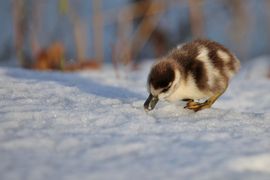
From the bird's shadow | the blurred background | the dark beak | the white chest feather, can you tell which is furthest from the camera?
the blurred background

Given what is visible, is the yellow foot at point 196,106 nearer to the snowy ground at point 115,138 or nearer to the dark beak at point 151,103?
the snowy ground at point 115,138

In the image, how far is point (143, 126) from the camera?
11.0 ft

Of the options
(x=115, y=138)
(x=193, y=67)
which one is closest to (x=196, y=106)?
(x=193, y=67)

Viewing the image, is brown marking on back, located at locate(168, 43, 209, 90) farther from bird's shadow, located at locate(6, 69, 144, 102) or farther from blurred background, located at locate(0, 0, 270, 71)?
blurred background, located at locate(0, 0, 270, 71)

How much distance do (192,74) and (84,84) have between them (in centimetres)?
128

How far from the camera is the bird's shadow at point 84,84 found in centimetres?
448

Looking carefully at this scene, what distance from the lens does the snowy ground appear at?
8.64 feet

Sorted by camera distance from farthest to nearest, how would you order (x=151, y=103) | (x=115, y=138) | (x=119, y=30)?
(x=119, y=30) → (x=151, y=103) → (x=115, y=138)

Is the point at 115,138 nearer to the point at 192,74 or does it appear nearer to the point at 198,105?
the point at 192,74

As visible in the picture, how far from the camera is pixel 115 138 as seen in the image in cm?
307

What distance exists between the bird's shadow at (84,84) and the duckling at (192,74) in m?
0.47

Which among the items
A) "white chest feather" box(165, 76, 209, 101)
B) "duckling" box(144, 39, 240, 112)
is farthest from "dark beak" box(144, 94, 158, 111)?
"white chest feather" box(165, 76, 209, 101)

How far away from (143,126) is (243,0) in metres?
6.15

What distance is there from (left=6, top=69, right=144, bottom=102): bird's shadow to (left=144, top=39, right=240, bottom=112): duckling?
47cm
